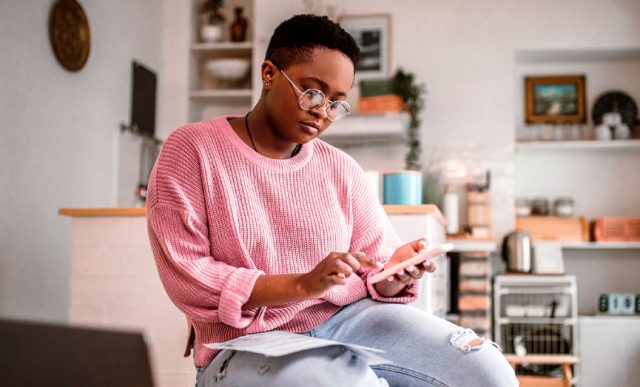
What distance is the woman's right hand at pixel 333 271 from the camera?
3.76 feet

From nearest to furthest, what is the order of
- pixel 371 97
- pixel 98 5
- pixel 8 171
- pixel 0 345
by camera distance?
pixel 0 345
pixel 8 171
pixel 98 5
pixel 371 97

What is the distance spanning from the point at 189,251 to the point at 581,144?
379 cm

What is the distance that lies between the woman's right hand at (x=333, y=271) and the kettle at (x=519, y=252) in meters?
3.34

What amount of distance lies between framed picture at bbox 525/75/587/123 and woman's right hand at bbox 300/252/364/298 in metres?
3.98

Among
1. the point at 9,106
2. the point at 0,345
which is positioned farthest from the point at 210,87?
the point at 0,345

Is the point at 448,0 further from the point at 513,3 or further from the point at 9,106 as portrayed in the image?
the point at 9,106

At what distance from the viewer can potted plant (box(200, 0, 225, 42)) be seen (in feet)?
15.9

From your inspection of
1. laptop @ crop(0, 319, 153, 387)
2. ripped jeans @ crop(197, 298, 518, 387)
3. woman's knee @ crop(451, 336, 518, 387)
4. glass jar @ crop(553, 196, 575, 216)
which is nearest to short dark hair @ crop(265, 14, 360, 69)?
ripped jeans @ crop(197, 298, 518, 387)

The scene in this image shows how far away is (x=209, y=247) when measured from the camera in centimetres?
135

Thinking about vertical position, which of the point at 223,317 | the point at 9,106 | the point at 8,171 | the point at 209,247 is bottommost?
the point at 223,317

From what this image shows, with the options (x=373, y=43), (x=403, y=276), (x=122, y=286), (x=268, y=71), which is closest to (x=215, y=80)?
(x=373, y=43)

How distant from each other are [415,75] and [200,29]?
1508 millimetres

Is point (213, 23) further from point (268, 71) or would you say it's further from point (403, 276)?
point (403, 276)

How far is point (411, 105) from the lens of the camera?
4.64m
